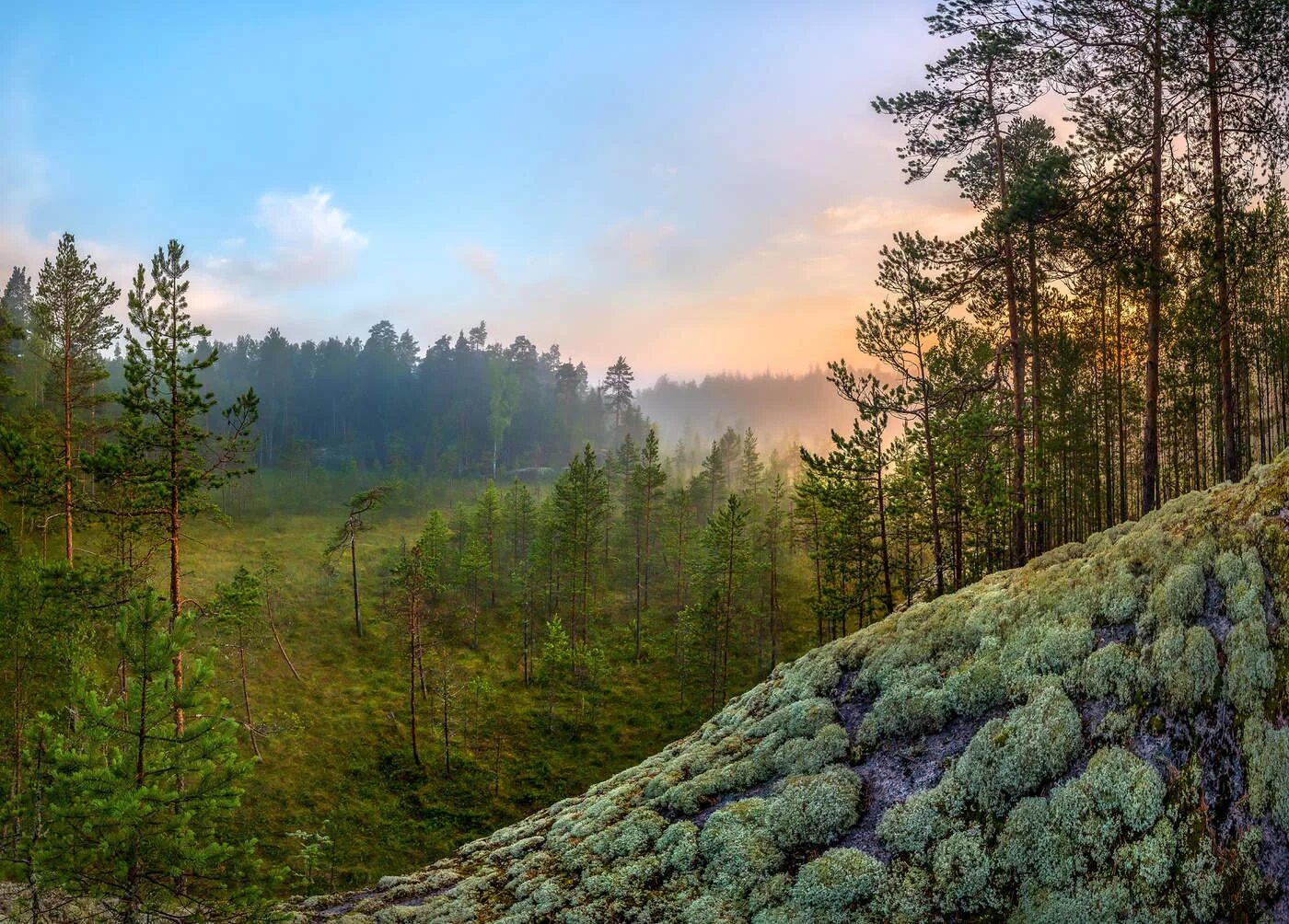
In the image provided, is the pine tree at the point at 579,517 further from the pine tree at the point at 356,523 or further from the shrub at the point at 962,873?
the shrub at the point at 962,873

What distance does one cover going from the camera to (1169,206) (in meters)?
15.8

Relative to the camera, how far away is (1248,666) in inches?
293

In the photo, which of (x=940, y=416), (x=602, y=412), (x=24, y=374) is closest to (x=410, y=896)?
(x=940, y=416)

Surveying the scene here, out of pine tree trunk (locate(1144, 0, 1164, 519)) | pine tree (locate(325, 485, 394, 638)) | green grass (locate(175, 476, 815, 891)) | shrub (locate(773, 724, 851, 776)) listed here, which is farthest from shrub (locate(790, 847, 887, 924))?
pine tree (locate(325, 485, 394, 638))

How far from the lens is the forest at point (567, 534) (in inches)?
452

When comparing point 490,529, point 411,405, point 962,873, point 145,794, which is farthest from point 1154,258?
point 411,405

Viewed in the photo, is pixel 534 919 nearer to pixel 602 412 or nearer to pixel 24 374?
pixel 24 374

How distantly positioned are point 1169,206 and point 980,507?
352 inches

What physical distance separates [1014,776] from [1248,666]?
299cm

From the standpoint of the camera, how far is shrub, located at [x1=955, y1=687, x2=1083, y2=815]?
8.42m

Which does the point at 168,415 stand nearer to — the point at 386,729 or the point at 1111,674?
the point at 1111,674

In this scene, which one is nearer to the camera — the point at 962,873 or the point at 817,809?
the point at 962,873

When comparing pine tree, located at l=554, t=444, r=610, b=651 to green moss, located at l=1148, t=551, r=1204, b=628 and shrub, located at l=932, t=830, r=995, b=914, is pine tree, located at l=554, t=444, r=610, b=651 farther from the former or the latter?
green moss, located at l=1148, t=551, r=1204, b=628

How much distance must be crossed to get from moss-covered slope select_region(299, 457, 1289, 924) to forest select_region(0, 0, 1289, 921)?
19.5 feet
